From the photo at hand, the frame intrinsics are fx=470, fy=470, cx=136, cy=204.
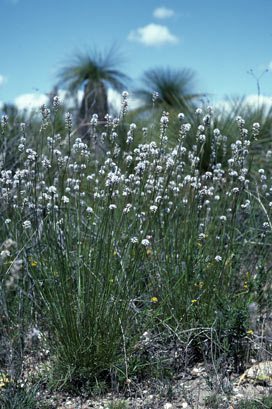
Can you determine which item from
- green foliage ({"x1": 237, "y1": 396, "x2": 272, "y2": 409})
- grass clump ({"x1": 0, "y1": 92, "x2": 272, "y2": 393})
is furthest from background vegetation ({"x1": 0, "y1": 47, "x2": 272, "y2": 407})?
green foliage ({"x1": 237, "y1": 396, "x2": 272, "y2": 409})

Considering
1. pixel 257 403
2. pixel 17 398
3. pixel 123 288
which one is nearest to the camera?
pixel 17 398

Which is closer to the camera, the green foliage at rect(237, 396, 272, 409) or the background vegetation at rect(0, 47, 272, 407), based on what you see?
the green foliage at rect(237, 396, 272, 409)

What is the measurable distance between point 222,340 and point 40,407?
4.07 ft

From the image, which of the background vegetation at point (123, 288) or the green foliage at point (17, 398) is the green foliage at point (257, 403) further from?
the green foliage at point (17, 398)

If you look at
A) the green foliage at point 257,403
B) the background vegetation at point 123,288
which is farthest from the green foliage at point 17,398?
the green foliage at point 257,403

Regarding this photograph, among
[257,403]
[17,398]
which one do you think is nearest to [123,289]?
[17,398]

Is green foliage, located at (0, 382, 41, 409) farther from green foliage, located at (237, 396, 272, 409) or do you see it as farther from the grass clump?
green foliage, located at (237, 396, 272, 409)

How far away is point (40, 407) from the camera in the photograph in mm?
2672

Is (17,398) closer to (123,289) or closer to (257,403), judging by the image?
(123,289)

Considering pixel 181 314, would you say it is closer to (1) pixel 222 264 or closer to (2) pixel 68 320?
(1) pixel 222 264

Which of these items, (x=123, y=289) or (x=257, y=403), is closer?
(x=257, y=403)

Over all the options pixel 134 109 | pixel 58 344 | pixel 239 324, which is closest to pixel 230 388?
pixel 239 324

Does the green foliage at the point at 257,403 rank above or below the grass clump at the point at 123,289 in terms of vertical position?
below

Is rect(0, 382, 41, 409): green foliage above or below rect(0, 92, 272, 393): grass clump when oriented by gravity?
below
